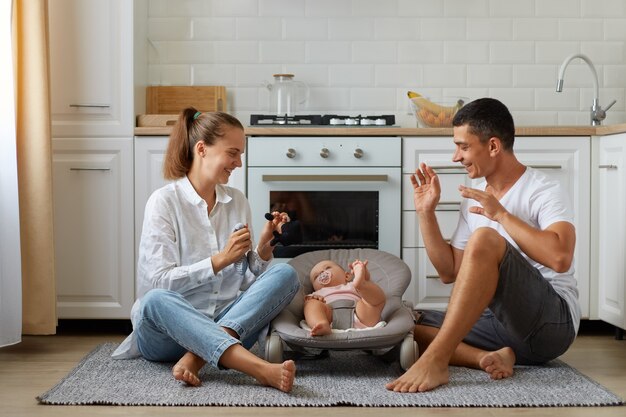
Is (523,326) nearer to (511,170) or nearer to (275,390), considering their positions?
(511,170)

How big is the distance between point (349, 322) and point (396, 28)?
189 cm

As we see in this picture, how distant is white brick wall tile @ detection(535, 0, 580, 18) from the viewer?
176 inches

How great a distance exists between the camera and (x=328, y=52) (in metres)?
4.46

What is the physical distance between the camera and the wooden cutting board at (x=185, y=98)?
169 inches

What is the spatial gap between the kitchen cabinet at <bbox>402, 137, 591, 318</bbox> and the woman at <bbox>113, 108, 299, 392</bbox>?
90cm

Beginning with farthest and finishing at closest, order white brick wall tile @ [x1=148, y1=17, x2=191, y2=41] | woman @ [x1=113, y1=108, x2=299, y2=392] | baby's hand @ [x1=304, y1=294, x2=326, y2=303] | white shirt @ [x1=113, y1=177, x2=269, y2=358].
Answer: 1. white brick wall tile @ [x1=148, y1=17, x2=191, y2=41]
2. baby's hand @ [x1=304, y1=294, x2=326, y2=303]
3. white shirt @ [x1=113, y1=177, x2=269, y2=358]
4. woman @ [x1=113, y1=108, x2=299, y2=392]

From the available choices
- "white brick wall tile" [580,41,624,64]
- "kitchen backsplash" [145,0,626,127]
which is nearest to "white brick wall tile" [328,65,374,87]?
"kitchen backsplash" [145,0,626,127]

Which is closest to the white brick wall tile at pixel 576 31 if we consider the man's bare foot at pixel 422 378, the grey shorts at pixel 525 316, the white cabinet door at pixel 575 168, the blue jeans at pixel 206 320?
the white cabinet door at pixel 575 168

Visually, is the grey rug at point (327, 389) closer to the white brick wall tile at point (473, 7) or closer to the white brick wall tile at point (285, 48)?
the white brick wall tile at point (285, 48)

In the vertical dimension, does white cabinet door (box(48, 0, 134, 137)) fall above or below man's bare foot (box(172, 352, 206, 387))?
above

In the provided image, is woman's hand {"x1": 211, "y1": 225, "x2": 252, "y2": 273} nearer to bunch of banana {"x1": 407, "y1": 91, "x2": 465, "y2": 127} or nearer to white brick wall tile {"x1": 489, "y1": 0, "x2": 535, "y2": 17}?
bunch of banana {"x1": 407, "y1": 91, "x2": 465, "y2": 127}

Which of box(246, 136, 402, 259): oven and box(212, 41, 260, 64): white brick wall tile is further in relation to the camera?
box(212, 41, 260, 64): white brick wall tile

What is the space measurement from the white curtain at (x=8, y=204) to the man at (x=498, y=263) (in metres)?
1.50

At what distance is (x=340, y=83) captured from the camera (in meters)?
4.47
